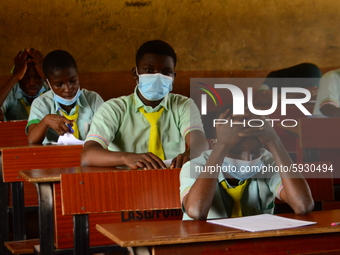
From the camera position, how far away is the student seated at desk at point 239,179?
1789 mm

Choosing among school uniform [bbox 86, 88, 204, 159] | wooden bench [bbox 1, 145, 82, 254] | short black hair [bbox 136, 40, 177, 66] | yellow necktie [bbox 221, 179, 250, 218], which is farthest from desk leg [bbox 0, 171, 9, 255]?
yellow necktie [bbox 221, 179, 250, 218]

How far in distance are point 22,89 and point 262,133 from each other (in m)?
3.18

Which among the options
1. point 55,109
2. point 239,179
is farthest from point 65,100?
point 239,179

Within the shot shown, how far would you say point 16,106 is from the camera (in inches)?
182

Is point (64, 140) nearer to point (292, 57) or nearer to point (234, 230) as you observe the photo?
A: point (234, 230)

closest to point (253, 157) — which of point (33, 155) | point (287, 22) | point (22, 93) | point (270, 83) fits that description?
point (33, 155)

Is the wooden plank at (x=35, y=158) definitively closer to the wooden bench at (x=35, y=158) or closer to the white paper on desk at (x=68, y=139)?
the wooden bench at (x=35, y=158)

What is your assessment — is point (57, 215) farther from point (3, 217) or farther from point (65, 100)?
point (65, 100)

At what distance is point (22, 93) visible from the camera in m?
4.59

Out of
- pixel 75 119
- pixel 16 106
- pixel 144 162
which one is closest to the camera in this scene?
pixel 144 162

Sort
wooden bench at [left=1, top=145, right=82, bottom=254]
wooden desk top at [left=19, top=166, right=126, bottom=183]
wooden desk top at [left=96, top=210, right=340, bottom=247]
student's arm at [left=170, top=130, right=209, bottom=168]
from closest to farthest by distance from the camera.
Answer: wooden desk top at [left=96, top=210, right=340, bottom=247], wooden desk top at [left=19, top=166, right=126, bottom=183], student's arm at [left=170, top=130, right=209, bottom=168], wooden bench at [left=1, top=145, right=82, bottom=254]

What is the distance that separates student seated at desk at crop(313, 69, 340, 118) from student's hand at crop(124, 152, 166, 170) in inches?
76.5

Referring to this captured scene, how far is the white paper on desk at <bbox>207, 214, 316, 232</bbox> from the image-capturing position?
1473mm

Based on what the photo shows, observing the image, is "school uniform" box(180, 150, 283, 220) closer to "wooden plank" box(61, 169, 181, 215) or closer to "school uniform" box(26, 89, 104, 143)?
"wooden plank" box(61, 169, 181, 215)
